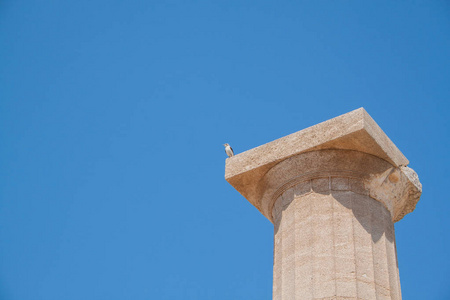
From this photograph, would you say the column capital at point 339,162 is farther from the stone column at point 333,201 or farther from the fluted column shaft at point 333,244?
the fluted column shaft at point 333,244

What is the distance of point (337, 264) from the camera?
10250 mm

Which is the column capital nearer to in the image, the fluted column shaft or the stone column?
the stone column

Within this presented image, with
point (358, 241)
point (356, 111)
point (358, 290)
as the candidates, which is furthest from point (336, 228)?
point (356, 111)

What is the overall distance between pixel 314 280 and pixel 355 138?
102 inches

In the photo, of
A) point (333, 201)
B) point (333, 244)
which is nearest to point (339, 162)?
point (333, 201)

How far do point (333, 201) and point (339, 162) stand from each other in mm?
752

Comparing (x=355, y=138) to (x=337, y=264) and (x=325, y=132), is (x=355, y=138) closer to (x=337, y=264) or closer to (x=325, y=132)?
(x=325, y=132)

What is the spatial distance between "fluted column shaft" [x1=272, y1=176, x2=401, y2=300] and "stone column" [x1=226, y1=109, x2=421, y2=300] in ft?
0.05

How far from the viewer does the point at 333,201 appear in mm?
11070

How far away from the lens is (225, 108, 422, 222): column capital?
36.4 ft

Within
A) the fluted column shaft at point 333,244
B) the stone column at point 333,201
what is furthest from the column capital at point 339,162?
the fluted column shaft at point 333,244

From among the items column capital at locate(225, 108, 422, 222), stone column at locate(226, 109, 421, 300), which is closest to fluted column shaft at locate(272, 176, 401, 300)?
stone column at locate(226, 109, 421, 300)

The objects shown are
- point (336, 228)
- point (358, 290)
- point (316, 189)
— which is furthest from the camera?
point (316, 189)

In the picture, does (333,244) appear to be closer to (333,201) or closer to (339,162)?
(333,201)
